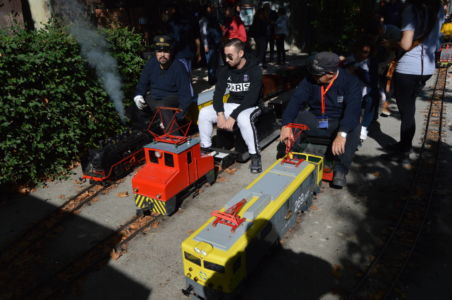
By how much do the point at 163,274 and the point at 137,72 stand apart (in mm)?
5022

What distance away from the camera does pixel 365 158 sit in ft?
21.8

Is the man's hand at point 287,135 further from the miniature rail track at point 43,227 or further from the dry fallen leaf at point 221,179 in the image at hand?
the miniature rail track at point 43,227

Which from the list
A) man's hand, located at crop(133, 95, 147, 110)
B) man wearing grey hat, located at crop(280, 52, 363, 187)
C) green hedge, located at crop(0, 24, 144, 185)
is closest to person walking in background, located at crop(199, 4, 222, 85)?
green hedge, located at crop(0, 24, 144, 185)

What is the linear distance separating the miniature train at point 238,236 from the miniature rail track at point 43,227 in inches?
99.2

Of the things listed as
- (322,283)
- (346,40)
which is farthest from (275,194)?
(346,40)

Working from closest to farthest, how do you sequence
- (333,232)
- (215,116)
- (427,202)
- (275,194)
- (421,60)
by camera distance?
1. (275,194)
2. (333,232)
3. (427,202)
4. (421,60)
5. (215,116)

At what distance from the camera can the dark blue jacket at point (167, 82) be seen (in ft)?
21.0

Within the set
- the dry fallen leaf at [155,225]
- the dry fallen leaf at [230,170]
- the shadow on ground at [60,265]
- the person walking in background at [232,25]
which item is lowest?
the shadow on ground at [60,265]

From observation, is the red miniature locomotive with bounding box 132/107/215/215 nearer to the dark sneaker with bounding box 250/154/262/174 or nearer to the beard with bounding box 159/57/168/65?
the dark sneaker with bounding box 250/154/262/174

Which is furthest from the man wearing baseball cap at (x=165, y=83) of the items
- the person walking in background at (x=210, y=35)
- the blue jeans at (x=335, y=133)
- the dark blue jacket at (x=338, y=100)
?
the person walking in background at (x=210, y=35)

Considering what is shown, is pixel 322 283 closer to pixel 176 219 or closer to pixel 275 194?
pixel 275 194

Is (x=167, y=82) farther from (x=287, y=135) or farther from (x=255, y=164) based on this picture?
(x=287, y=135)

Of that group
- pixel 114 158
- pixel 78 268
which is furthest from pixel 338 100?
pixel 78 268

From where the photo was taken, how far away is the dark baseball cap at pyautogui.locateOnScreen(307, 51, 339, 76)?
487cm
